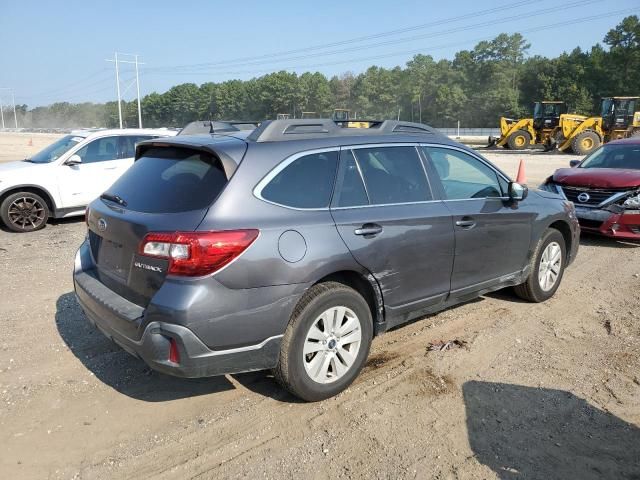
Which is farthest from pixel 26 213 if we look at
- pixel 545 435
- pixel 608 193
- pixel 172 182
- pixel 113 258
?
pixel 608 193

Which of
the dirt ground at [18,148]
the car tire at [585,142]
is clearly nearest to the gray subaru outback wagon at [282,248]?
the dirt ground at [18,148]

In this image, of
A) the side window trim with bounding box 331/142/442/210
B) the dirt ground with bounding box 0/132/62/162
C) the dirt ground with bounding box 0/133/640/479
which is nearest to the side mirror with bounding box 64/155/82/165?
the dirt ground with bounding box 0/133/640/479

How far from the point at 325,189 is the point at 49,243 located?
19.8 feet

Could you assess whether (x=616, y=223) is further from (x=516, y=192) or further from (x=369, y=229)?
(x=369, y=229)

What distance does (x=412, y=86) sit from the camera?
8912 cm

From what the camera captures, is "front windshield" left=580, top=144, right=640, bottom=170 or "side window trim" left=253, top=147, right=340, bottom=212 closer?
"side window trim" left=253, top=147, right=340, bottom=212

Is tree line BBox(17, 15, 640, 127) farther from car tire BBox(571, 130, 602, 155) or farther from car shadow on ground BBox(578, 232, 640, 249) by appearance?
car shadow on ground BBox(578, 232, 640, 249)

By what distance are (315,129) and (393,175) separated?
0.71 metres

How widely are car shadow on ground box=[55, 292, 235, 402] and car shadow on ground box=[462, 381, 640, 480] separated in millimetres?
1741

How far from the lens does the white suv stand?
28.0 ft

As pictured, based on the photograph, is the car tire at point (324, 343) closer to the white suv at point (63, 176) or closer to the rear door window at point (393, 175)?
the rear door window at point (393, 175)

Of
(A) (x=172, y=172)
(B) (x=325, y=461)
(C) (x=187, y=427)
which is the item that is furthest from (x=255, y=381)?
(A) (x=172, y=172)

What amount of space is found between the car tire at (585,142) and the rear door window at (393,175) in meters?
26.9

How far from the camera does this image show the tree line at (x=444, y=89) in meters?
66.4
